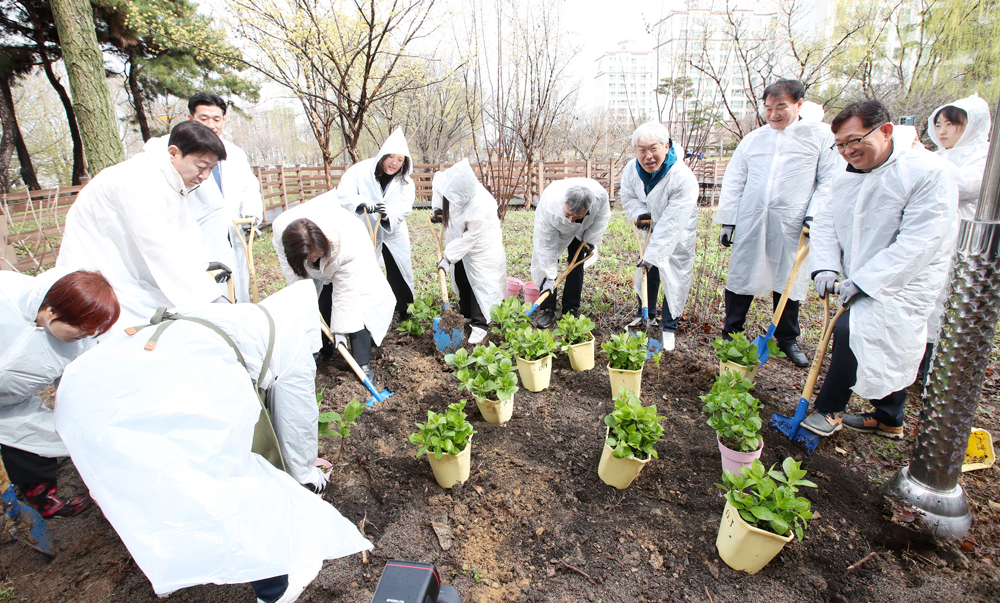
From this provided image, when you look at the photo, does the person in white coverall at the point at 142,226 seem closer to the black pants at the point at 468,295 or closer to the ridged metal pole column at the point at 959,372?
the black pants at the point at 468,295

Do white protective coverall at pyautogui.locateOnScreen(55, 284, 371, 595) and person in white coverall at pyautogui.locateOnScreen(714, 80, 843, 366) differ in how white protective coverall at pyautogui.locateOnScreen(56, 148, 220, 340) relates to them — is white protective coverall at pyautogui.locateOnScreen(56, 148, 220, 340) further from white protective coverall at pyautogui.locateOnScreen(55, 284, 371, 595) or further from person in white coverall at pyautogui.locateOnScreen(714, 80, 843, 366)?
person in white coverall at pyautogui.locateOnScreen(714, 80, 843, 366)

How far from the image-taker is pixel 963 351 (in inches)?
68.1

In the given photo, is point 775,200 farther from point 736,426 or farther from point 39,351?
point 39,351

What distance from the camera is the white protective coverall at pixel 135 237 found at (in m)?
2.18

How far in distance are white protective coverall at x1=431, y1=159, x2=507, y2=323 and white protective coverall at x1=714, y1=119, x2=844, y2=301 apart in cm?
174

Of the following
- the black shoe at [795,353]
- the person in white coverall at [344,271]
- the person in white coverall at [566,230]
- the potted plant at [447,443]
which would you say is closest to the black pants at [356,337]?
the person in white coverall at [344,271]

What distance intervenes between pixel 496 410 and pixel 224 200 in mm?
2278

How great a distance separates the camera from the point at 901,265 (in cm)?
204

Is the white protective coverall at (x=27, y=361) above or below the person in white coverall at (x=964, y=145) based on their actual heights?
below

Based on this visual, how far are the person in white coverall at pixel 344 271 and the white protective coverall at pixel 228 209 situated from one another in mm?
342

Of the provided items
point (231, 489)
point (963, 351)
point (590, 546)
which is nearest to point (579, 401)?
point (590, 546)

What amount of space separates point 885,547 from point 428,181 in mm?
13290

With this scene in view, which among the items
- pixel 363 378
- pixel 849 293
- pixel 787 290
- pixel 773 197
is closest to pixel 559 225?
pixel 773 197

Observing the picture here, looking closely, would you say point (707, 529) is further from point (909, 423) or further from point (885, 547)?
point (909, 423)
